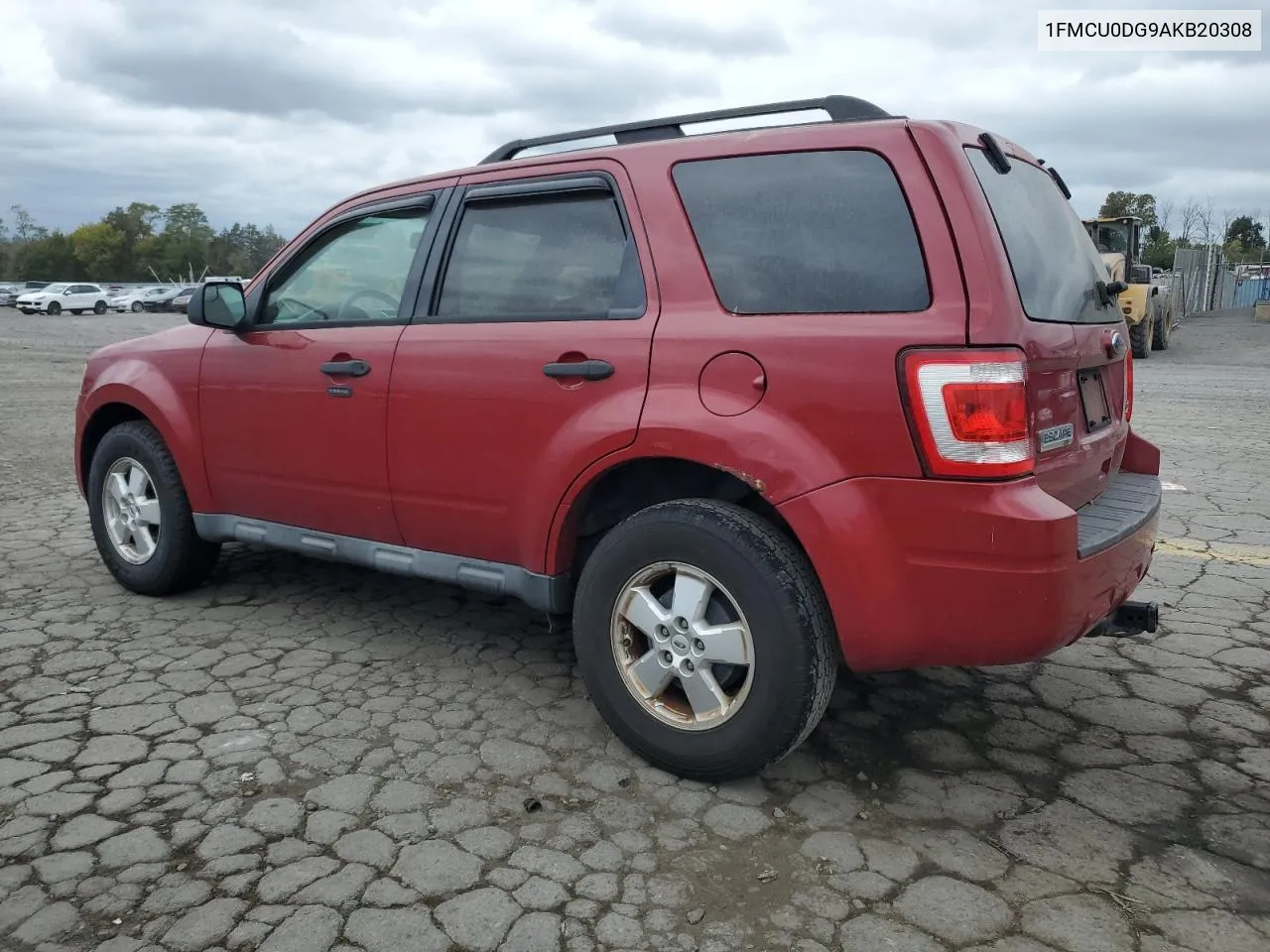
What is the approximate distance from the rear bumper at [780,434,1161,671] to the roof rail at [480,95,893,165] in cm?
111

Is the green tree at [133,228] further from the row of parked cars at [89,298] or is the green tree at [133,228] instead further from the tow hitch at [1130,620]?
the tow hitch at [1130,620]

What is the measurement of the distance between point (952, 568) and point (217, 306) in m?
3.03

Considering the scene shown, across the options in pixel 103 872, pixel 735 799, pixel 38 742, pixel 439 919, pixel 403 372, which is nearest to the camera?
pixel 439 919

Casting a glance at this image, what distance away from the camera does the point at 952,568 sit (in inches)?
101

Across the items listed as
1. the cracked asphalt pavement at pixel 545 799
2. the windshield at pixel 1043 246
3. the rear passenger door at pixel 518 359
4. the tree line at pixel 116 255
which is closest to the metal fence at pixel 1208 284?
the windshield at pixel 1043 246

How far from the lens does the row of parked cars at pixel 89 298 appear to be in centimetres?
4469

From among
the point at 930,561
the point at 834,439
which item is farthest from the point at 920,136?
the point at 930,561

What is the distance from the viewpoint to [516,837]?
2674mm

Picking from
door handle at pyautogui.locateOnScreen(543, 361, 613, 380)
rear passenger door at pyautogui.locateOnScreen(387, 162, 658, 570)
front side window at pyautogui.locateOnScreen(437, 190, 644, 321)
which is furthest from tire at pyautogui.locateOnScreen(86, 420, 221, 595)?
door handle at pyautogui.locateOnScreen(543, 361, 613, 380)

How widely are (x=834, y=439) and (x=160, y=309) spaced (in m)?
55.8

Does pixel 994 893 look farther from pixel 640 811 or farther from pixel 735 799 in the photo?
pixel 640 811

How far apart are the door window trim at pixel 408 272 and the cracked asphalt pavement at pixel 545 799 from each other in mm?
1259

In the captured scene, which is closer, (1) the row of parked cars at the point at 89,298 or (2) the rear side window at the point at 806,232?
(2) the rear side window at the point at 806,232

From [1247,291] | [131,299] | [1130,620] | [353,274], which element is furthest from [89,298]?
[1130,620]
